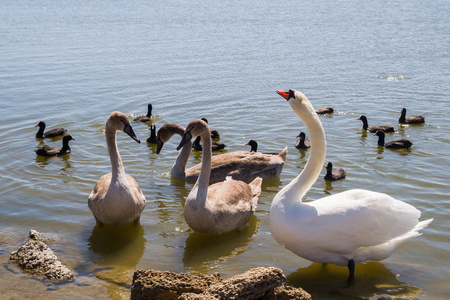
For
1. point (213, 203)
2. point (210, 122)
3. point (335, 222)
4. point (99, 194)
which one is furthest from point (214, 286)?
point (210, 122)

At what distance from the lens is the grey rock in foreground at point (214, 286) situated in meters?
5.58

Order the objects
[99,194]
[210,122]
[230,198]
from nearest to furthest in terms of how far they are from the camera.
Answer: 1. [99,194]
2. [230,198]
3. [210,122]

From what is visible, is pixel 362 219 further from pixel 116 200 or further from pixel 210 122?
pixel 210 122

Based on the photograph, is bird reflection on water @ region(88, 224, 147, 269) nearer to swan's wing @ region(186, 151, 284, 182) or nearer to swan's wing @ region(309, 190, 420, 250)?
swan's wing @ region(186, 151, 284, 182)

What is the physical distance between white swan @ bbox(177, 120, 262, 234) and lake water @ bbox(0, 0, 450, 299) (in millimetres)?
278

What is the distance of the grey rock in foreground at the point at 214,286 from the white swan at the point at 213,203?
1.90m

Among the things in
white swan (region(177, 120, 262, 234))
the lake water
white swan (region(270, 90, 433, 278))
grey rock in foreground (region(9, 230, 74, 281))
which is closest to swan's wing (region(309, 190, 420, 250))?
white swan (region(270, 90, 433, 278))

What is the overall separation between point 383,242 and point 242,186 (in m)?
2.99

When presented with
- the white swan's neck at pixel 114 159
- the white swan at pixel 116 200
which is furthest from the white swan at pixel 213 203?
the white swan's neck at pixel 114 159

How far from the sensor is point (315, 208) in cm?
668

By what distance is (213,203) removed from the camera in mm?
8180

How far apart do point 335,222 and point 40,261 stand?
151 inches

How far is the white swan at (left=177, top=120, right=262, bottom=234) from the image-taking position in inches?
316

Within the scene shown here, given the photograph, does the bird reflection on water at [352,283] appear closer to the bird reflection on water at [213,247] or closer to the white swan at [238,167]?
the bird reflection on water at [213,247]
